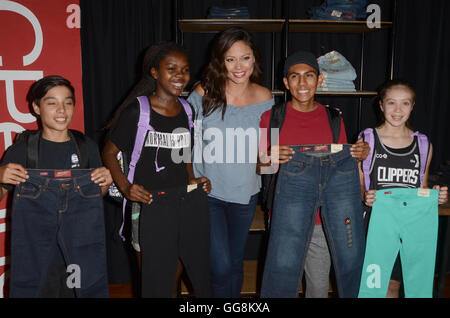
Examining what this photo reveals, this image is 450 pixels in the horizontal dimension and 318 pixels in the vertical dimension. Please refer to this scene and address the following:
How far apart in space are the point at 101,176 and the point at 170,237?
540mm

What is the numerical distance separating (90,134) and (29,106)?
571 millimetres

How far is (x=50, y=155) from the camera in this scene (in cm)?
182

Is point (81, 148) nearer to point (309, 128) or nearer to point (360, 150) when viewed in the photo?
point (309, 128)

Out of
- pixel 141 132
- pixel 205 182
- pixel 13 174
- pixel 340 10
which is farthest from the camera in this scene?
pixel 340 10

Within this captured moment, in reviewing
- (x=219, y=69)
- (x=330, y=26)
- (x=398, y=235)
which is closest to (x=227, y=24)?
(x=219, y=69)

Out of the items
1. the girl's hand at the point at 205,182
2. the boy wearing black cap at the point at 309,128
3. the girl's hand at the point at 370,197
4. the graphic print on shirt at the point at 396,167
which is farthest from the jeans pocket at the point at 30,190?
the graphic print on shirt at the point at 396,167

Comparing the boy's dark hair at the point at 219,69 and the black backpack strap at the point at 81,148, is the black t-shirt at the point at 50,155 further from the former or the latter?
the boy's dark hair at the point at 219,69

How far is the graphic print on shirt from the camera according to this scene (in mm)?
2094

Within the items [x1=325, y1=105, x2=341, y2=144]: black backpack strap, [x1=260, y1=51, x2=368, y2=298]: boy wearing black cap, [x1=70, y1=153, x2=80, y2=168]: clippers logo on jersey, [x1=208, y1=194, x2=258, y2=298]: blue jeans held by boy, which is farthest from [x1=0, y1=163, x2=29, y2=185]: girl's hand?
[x1=325, y1=105, x2=341, y2=144]: black backpack strap

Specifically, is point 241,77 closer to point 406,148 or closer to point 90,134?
point 406,148

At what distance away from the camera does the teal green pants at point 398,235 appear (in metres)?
2.04

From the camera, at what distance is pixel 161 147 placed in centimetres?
185

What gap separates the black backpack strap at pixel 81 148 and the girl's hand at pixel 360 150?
160 cm

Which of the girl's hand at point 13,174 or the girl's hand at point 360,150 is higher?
the girl's hand at point 360,150
